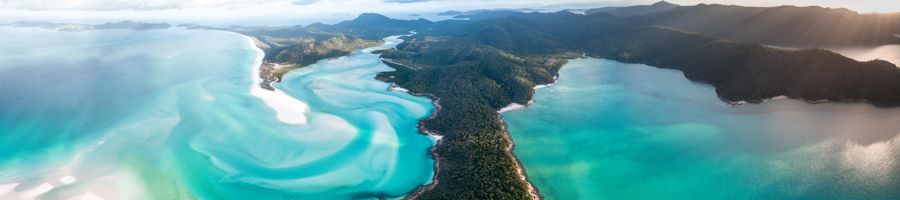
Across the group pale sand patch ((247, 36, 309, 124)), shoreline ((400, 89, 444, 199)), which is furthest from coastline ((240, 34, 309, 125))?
shoreline ((400, 89, 444, 199))

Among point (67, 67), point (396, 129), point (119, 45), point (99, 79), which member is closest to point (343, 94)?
point (396, 129)

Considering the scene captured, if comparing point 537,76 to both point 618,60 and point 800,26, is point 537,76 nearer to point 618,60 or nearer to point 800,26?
point 618,60

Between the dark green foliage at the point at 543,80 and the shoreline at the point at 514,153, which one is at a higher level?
the dark green foliage at the point at 543,80

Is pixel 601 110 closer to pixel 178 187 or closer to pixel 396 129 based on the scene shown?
pixel 396 129

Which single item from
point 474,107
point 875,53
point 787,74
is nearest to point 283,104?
point 474,107

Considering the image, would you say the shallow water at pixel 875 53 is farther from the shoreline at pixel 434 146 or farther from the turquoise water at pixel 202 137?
the turquoise water at pixel 202 137

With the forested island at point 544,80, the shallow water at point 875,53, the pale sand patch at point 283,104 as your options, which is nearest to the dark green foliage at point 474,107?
the forested island at point 544,80
